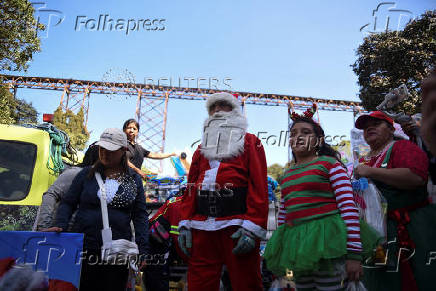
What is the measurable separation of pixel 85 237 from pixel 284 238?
1458mm

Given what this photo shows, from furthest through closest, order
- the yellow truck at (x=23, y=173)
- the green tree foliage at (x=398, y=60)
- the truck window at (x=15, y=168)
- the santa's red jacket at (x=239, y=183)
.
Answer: the green tree foliage at (x=398, y=60) < the truck window at (x=15, y=168) < the yellow truck at (x=23, y=173) < the santa's red jacket at (x=239, y=183)

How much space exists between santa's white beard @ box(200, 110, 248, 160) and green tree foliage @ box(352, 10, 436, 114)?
9420 mm

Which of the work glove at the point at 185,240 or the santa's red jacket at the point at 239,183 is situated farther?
the work glove at the point at 185,240

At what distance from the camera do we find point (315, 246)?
1.83m

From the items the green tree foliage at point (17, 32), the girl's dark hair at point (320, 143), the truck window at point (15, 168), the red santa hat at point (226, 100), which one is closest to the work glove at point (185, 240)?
the girl's dark hair at point (320, 143)

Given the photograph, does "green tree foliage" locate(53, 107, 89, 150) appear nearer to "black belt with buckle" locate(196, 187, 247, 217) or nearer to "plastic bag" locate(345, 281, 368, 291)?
"black belt with buckle" locate(196, 187, 247, 217)

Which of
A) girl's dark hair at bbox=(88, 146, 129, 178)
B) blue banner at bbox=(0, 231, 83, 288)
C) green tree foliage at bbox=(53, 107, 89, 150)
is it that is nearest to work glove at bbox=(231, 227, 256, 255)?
blue banner at bbox=(0, 231, 83, 288)

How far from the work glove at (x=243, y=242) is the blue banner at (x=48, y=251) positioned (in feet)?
3.46

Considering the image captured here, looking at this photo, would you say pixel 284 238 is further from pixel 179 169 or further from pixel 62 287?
pixel 179 169

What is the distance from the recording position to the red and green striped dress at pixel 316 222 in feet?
5.90

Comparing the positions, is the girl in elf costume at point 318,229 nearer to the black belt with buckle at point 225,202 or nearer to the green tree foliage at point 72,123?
the black belt with buckle at point 225,202

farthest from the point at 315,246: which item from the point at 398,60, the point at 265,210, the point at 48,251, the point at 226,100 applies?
the point at 398,60

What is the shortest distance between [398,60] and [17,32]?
457 inches

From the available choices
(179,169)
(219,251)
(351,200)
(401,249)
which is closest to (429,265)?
(401,249)
